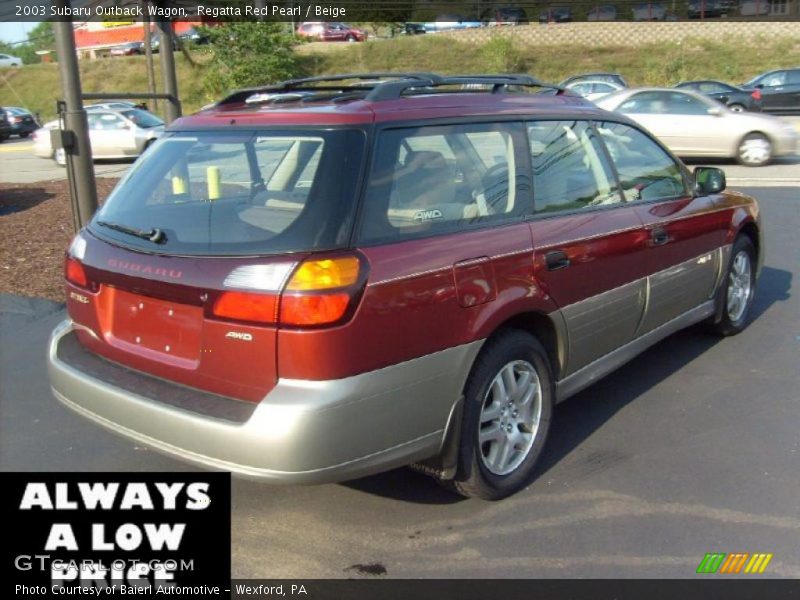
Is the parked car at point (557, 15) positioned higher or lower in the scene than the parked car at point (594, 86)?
higher

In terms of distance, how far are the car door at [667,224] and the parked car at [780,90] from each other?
24.9 meters

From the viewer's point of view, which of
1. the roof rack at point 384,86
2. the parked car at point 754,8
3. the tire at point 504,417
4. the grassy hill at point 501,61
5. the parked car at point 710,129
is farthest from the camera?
the parked car at point 754,8

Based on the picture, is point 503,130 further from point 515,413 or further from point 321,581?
point 321,581

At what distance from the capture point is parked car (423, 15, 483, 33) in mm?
54125

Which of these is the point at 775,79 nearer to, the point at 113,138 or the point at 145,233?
the point at 113,138

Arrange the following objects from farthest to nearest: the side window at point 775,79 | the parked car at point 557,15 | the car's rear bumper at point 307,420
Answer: the parked car at point 557,15, the side window at point 775,79, the car's rear bumper at point 307,420

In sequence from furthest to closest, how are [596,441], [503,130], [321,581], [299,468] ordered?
[596,441] → [503,130] → [321,581] → [299,468]

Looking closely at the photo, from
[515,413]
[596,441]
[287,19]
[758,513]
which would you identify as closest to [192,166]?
[515,413]

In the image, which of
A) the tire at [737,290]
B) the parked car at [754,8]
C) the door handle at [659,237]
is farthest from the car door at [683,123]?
the parked car at [754,8]

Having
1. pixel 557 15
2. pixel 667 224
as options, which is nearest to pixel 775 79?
pixel 667 224

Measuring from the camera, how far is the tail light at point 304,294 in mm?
2783

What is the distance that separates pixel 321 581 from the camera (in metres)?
3.06

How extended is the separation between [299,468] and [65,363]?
1.39 metres

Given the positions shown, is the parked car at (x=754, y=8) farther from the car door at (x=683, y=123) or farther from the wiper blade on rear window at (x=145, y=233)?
the wiper blade on rear window at (x=145, y=233)
